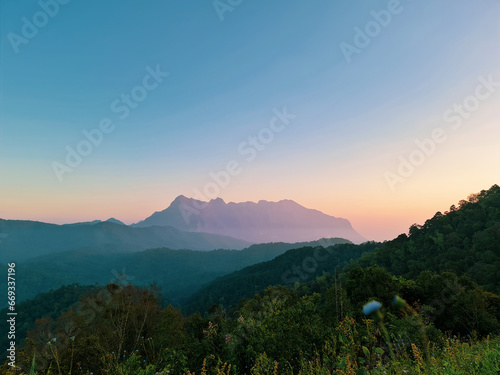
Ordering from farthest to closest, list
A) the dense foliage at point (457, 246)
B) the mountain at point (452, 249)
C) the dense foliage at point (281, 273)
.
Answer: the dense foliage at point (281, 273) → the dense foliage at point (457, 246) → the mountain at point (452, 249)

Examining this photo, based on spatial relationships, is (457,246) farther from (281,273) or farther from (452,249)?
(281,273)

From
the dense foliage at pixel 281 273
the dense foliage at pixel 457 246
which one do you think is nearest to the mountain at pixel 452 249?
the dense foliage at pixel 457 246

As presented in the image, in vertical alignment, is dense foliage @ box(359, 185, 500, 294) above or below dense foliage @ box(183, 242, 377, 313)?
above

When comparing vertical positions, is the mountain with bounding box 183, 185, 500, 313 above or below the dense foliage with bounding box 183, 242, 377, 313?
above

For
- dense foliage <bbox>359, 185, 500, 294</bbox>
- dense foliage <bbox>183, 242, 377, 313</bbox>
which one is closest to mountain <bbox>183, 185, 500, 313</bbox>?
dense foliage <bbox>359, 185, 500, 294</bbox>

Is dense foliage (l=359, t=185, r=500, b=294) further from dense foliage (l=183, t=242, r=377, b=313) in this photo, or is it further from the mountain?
dense foliage (l=183, t=242, r=377, b=313)

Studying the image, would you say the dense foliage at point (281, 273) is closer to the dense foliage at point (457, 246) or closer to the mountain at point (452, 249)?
the mountain at point (452, 249)

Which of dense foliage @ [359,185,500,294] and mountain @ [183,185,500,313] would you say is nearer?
mountain @ [183,185,500,313]

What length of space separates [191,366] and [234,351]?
1.62 meters

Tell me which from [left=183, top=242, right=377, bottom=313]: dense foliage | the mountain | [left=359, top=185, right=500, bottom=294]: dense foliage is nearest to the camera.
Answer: the mountain

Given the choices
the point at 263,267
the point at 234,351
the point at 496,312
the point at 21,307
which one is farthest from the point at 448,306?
the point at 21,307

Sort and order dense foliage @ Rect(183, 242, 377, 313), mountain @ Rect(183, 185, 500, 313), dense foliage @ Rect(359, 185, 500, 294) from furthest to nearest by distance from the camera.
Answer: dense foliage @ Rect(183, 242, 377, 313) → dense foliage @ Rect(359, 185, 500, 294) → mountain @ Rect(183, 185, 500, 313)

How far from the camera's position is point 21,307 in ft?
445

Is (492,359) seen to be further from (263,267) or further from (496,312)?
(263,267)
